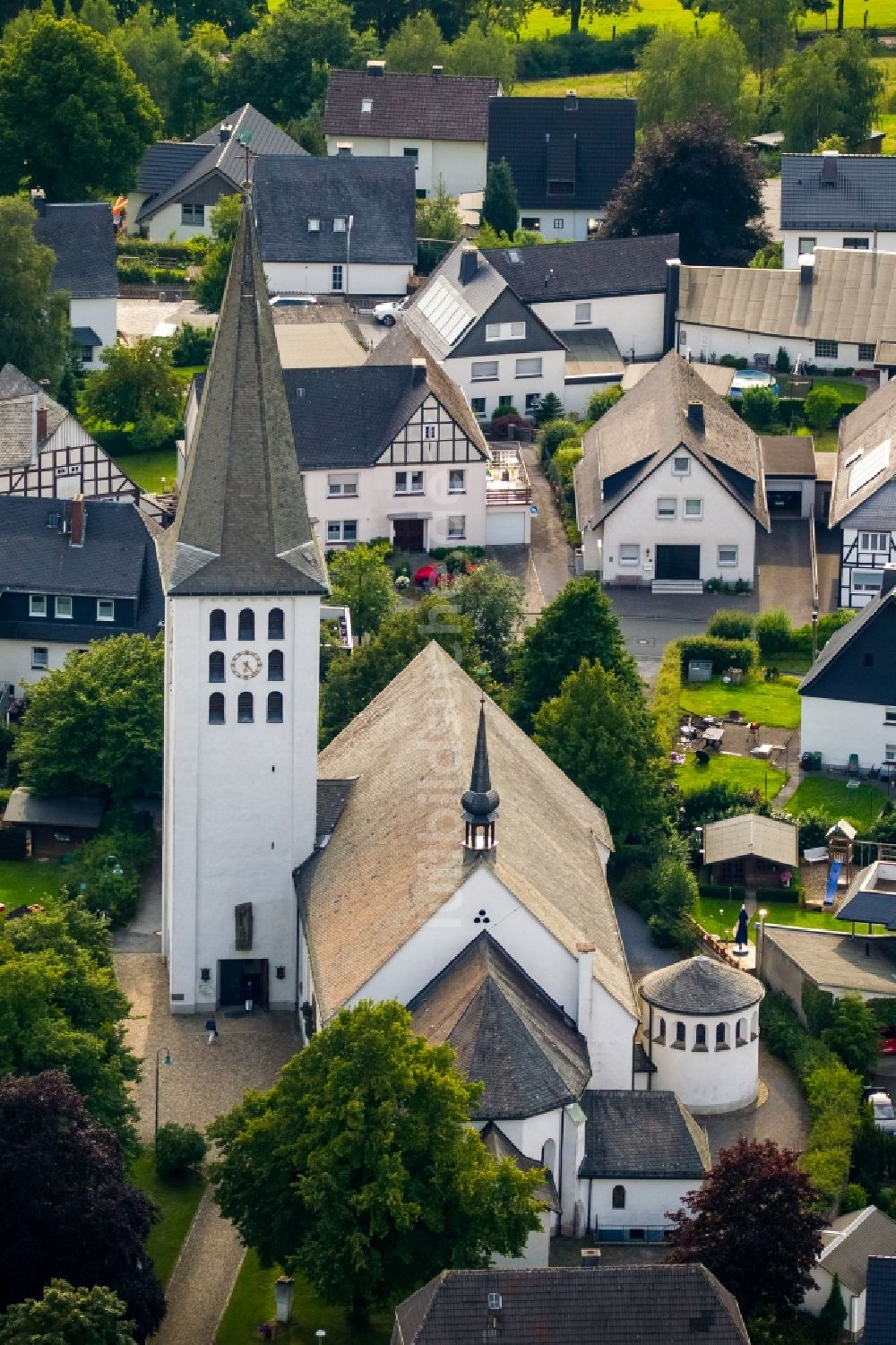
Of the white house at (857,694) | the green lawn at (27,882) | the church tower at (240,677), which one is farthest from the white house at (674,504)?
the church tower at (240,677)

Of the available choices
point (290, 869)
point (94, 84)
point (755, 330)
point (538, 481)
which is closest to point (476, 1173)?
point (290, 869)

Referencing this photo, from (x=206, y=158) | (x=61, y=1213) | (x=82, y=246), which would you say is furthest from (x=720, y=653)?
(x=206, y=158)

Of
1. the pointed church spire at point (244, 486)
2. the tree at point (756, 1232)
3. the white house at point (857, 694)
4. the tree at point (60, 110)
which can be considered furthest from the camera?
the tree at point (60, 110)

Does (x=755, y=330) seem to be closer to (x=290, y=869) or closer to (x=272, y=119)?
(x=272, y=119)

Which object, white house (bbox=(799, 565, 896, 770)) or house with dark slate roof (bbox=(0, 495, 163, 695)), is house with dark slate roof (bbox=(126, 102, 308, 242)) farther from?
white house (bbox=(799, 565, 896, 770))

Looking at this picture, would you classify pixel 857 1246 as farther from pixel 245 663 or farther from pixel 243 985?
pixel 245 663

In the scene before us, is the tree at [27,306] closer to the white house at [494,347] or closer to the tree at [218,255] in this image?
the tree at [218,255]
